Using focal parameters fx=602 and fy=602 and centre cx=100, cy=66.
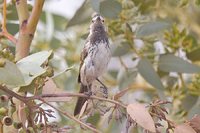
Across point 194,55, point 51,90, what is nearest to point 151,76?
point 194,55

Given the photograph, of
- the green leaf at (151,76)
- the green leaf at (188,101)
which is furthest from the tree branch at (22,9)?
the green leaf at (188,101)

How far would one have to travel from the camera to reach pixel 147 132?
0.73 m

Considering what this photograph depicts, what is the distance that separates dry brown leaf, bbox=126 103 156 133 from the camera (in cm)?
70

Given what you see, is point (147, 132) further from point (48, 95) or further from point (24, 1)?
point (24, 1)

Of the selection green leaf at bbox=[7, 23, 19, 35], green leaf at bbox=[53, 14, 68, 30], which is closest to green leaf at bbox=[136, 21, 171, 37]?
green leaf at bbox=[7, 23, 19, 35]

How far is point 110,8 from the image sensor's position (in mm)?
1092

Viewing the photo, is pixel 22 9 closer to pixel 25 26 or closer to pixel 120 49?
pixel 25 26

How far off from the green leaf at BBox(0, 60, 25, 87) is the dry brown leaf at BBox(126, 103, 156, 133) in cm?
14

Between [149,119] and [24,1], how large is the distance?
320 mm

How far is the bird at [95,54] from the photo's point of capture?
1087 mm

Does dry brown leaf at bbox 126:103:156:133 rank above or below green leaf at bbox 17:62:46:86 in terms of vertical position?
below

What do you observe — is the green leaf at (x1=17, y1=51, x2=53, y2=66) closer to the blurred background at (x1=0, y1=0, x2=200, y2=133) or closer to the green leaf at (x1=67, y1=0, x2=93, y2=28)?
the blurred background at (x1=0, y1=0, x2=200, y2=133)

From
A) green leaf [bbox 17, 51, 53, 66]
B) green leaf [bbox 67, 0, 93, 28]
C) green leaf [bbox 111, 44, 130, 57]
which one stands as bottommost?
green leaf [bbox 111, 44, 130, 57]

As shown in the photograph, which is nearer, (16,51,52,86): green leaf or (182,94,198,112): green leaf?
(16,51,52,86): green leaf
